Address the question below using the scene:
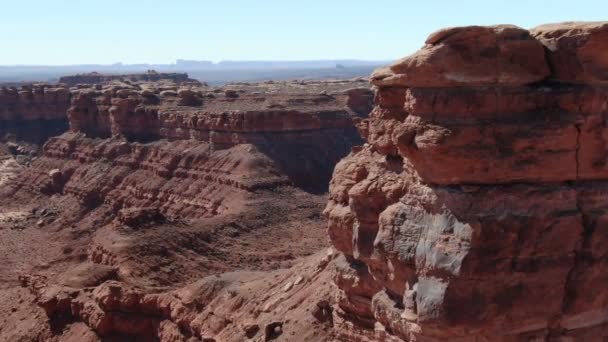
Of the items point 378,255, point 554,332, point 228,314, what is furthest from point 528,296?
point 228,314

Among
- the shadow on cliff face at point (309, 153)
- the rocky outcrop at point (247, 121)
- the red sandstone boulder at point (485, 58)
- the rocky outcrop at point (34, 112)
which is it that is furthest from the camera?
the rocky outcrop at point (34, 112)

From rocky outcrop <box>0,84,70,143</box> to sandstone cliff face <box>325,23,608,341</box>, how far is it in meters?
97.8

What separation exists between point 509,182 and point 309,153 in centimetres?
5812

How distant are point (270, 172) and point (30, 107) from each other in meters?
54.8

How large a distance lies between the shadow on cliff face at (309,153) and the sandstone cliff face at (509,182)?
52.7 meters

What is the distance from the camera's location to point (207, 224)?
174ft

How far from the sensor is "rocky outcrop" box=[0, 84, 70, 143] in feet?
358

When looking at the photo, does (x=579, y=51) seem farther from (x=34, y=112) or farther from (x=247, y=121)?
(x=34, y=112)

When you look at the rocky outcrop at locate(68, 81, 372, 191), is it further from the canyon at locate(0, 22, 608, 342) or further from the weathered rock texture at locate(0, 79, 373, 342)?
the canyon at locate(0, 22, 608, 342)

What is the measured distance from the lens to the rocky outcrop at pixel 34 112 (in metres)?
109

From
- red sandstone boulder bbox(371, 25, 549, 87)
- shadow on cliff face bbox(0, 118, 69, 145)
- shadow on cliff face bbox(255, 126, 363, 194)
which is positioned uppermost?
red sandstone boulder bbox(371, 25, 549, 87)

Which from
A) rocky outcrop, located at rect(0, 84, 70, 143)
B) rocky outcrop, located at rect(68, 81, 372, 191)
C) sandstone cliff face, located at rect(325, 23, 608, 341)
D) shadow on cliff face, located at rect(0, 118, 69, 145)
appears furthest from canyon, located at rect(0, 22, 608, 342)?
rocky outcrop, located at rect(0, 84, 70, 143)

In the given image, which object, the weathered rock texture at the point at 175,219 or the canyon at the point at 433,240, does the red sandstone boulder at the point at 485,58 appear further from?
the weathered rock texture at the point at 175,219

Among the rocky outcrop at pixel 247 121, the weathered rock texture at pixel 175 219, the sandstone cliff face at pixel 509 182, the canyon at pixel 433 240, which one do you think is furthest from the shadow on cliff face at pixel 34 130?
the sandstone cliff face at pixel 509 182
